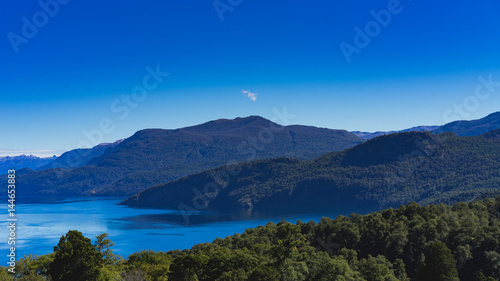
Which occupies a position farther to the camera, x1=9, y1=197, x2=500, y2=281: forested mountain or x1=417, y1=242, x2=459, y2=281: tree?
x1=417, y1=242, x2=459, y2=281: tree

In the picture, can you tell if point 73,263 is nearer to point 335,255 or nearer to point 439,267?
point 335,255

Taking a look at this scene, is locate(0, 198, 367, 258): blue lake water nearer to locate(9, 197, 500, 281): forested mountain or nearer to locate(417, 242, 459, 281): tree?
locate(9, 197, 500, 281): forested mountain

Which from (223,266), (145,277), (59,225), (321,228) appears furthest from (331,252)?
(59,225)

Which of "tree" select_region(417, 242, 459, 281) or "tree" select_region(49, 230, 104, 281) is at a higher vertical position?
"tree" select_region(49, 230, 104, 281)

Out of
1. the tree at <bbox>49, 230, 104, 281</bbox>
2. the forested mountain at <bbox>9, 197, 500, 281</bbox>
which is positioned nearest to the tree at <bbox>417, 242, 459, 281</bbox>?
the forested mountain at <bbox>9, 197, 500, 281</bbox>

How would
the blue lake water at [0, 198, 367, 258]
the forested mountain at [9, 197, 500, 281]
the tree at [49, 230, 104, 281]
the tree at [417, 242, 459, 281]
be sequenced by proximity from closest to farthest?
the tree at [49, 230, 104, 281]
the forested mountain at [9, 197, 500, 281]
the tree at [417, 242, 459, 281]
the blue lake water at [0, 198, 367, 258]

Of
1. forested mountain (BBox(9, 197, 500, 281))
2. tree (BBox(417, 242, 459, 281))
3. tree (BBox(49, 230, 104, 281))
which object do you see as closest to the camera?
tree (BBox(49, 230, 104, 281))

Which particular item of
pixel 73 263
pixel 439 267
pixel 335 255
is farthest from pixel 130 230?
pixel 439 267
